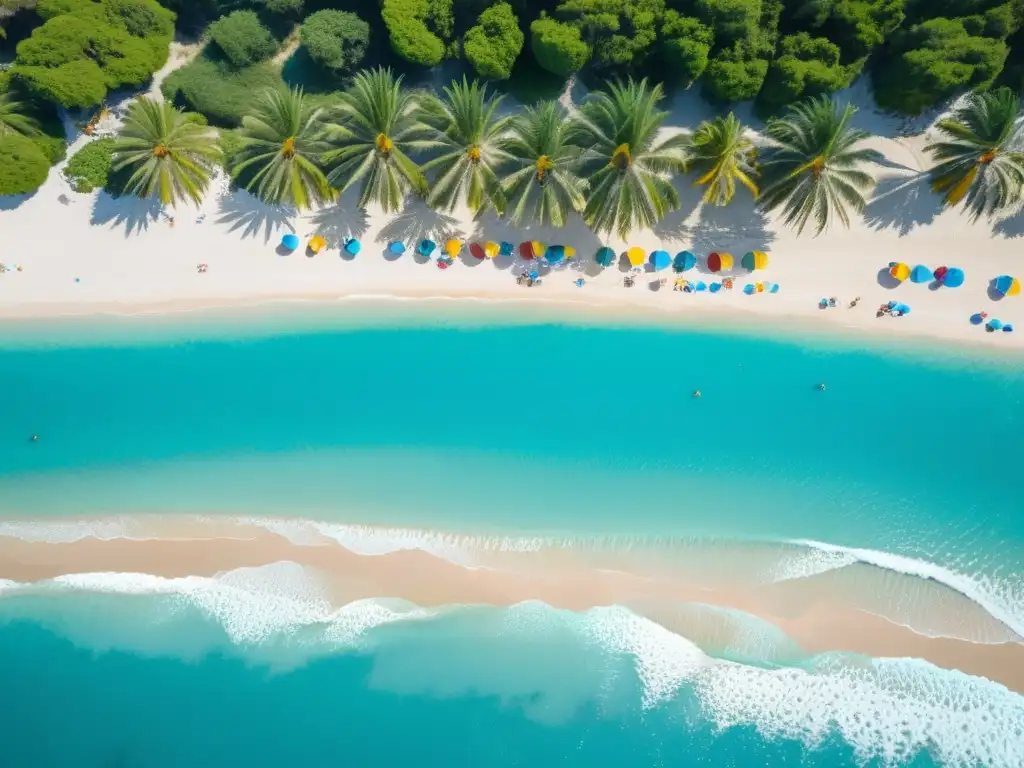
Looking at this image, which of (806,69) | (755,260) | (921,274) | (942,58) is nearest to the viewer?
(942,58)

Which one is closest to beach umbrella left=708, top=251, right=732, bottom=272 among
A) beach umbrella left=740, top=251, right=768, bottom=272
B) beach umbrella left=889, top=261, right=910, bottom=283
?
beach umbrella left=740, top=251, right=768, bottom=272

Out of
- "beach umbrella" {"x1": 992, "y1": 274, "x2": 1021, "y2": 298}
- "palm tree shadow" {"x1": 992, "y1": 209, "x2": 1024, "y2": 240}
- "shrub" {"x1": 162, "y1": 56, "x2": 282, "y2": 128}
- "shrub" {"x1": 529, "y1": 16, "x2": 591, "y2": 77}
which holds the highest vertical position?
"shrub" {"x1": 529, "y1": 16, "x2": 591, "y2": 77}

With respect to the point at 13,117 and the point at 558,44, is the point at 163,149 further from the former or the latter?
the point at 558,44

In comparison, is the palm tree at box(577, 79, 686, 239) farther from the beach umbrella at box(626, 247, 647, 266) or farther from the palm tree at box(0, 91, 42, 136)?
the palm tree at box(0, 91, 42, 136)

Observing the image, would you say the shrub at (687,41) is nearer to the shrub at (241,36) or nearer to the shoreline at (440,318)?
the shoreline at (440,318)

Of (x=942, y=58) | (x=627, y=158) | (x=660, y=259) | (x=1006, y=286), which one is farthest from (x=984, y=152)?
(x=627, y=158)

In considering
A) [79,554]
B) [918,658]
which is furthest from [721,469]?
[79,554]

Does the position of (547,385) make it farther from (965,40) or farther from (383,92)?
(965,40)
